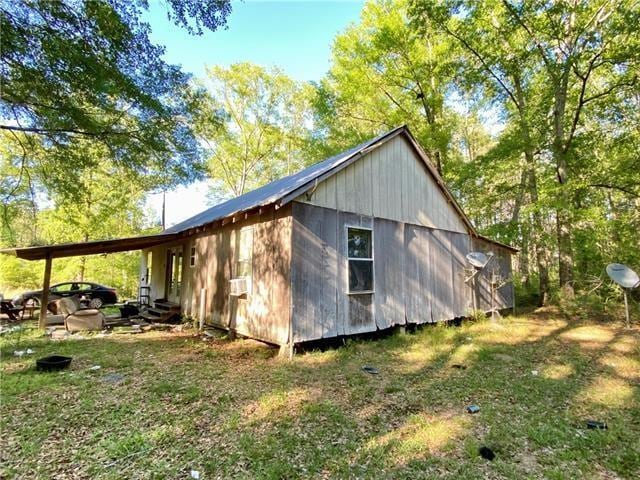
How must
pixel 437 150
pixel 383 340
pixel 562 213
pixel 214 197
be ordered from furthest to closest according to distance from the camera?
pixel 214 197 → pixel 437 150 → pixel 562 213 → pixel 383 340

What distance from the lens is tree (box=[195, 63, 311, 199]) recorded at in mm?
23422

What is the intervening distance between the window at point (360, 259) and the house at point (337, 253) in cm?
2

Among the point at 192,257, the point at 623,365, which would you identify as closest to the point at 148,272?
the point at 192,257

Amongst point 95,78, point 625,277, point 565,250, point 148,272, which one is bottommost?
point 625,277

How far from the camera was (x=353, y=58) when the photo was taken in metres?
16.7

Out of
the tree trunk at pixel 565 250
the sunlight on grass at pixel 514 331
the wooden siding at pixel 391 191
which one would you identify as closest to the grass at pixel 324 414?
the sunlight on grass at pixel 514 331

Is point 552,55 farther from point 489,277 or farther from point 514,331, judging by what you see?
point 514,331

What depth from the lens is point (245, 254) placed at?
7.98 meters

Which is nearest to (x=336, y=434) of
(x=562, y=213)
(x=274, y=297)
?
(x=274, y=297)

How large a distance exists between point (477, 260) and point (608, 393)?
5893mm

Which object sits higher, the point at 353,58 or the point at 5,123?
the point at 353,58

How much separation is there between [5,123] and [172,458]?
780 centimetres

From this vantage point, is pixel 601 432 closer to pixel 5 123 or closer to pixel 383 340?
pixel 383 340

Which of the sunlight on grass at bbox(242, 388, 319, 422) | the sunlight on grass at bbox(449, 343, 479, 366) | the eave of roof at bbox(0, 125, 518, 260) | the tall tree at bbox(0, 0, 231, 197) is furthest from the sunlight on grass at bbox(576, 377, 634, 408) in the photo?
the tall tree at bbox(0, 0, 231, 197)
